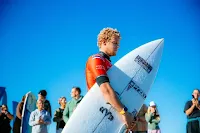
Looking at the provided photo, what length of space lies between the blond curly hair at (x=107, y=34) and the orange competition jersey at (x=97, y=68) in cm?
16

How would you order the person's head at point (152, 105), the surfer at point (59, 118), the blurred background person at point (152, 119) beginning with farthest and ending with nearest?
the person's head at point (152, 105), the blurred background person at point (152, 119), the surfer at point (59, 118)

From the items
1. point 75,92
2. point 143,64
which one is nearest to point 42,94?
point 75,92

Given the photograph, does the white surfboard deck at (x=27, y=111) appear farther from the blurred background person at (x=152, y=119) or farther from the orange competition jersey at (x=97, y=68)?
the orange competition jersey at (x=97, y=68)

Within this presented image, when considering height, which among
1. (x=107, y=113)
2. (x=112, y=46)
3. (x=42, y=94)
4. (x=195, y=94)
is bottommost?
(x=107, y=113)

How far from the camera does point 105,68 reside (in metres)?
3.40

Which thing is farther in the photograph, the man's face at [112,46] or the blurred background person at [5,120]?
the blurred background person at [5,120]

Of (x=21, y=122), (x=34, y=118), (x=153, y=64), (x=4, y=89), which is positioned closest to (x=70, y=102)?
(x=34, y=118)

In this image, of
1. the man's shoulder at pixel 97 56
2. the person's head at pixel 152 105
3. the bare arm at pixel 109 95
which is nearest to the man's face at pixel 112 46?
the man's shoulder at pixel 97 56

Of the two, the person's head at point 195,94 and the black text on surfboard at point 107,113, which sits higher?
the person's head at point 195,94

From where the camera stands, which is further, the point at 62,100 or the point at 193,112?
the point at 62,100

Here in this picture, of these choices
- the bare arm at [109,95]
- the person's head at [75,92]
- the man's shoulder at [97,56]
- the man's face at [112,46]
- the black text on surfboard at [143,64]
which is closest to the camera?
the bare arm at [109,95]

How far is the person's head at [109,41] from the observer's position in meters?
3.54

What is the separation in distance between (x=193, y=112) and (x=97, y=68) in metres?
5.83

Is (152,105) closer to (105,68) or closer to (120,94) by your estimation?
(120,94)
